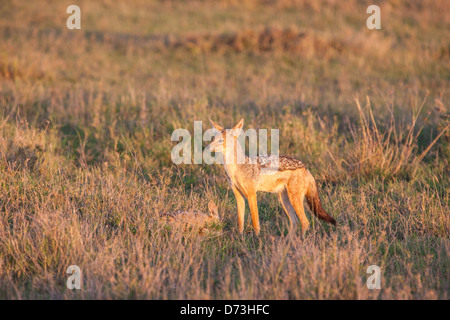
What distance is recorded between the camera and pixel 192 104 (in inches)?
400

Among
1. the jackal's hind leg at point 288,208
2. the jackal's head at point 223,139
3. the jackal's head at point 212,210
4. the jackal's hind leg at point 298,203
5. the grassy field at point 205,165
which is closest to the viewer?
the grassy field at point 205,165

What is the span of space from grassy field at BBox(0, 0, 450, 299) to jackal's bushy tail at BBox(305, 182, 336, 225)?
0.75 feet

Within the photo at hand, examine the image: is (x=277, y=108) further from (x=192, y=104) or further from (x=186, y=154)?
(x=186, y=154)

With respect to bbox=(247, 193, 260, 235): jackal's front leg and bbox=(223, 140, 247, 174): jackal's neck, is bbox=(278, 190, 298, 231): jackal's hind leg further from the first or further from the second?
bbox=(223, 140, 247, 174): jackal's neck

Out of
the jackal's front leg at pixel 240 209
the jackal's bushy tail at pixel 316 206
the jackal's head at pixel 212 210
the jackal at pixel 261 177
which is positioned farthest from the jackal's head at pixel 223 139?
the jackal's bushy tail at pixel 316 206

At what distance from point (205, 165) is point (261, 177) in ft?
8.03

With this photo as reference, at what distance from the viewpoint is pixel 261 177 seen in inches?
224

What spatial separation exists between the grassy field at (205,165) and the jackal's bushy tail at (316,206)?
0.23 meters

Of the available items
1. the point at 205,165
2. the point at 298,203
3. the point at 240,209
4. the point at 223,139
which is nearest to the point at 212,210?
the point at 240,209

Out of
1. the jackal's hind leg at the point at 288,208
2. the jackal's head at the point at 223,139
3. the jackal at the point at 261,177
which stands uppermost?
the jackal's head at the point at 223,139

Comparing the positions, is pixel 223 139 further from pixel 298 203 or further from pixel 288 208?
pixel 288 208

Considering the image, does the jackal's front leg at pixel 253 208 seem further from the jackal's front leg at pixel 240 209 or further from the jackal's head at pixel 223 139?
the jackal's head at pixel 223 139

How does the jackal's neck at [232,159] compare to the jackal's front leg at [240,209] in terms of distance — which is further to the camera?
the jackal's front leg at [240,209]

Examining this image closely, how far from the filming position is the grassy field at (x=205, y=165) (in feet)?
15.3
